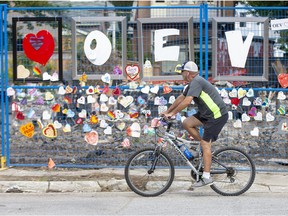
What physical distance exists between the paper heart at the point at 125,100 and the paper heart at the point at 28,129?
164 cm

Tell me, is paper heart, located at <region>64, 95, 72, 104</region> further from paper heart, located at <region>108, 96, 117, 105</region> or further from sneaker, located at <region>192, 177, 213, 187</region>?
sneaker, located at <region>192, 177, 213, 187</region>

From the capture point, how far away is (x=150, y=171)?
8078mm

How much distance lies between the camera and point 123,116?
31.4ft

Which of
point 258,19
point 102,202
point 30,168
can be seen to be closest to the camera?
point 102,202

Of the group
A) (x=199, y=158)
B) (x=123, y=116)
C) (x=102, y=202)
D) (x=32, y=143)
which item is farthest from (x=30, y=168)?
(x=199, y=158)

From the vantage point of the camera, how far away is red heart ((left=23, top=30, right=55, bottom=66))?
31.8ft

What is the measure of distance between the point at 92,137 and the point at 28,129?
1151mm

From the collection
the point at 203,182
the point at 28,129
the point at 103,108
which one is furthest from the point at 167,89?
the point at 28,129

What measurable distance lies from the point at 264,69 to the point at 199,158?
2.26 m

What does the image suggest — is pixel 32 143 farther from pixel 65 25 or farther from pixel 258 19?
pixel 258 19

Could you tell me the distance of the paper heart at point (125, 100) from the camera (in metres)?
9.45

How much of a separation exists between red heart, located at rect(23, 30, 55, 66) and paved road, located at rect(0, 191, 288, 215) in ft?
8.61

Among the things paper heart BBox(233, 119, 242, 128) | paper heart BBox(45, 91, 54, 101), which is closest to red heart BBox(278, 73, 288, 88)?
paper heart BBox(233, 119, 242, 128)

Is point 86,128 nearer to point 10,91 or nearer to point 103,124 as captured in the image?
point 103,124
